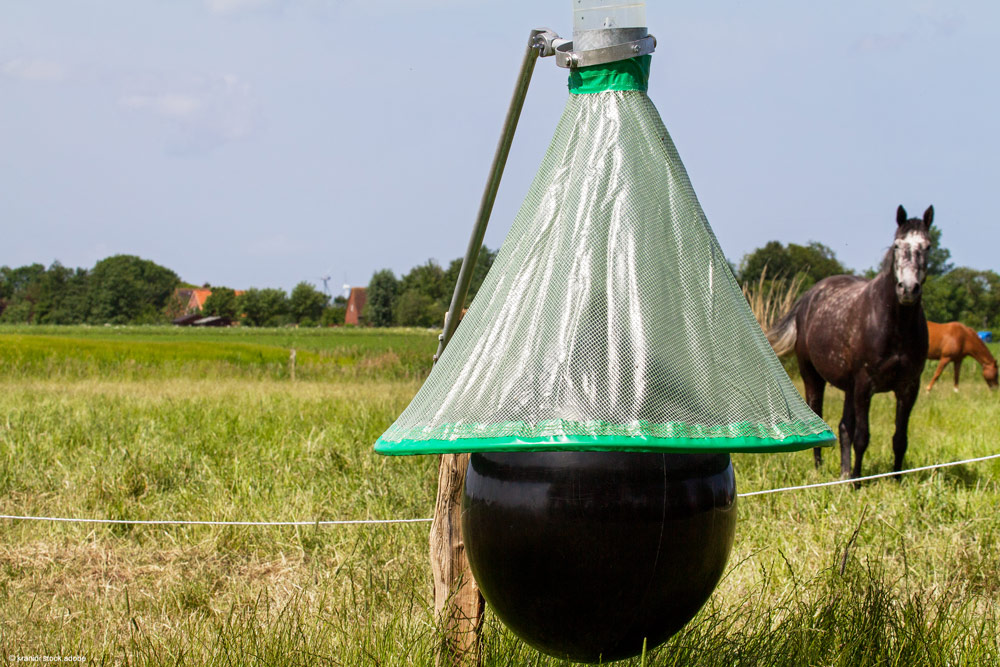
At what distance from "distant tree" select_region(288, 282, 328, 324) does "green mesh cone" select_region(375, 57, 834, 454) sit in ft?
376

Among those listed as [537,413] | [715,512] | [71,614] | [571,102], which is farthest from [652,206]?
[71,614]

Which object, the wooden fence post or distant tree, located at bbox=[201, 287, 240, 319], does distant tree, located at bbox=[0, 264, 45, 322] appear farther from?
the wooden fence post

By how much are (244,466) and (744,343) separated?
5212 mm

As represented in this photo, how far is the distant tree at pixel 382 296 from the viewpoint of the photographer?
105 meters

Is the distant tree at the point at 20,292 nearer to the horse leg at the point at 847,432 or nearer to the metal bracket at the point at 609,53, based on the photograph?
the horse leg at the point at 847,432

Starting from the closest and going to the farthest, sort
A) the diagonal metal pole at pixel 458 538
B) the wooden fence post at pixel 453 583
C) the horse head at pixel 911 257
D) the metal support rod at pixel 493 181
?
the metal support rod at pixel 493 181, the diagonal metal pole at pixel 458 538, the wooden fence post at pixel 453 583, the horse head at pixel 911 257

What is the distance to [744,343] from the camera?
182 centimetres

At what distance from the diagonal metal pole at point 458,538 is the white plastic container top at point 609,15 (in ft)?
1.38

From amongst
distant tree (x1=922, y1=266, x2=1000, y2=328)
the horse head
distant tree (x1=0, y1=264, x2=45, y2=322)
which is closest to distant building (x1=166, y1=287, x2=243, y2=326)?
distant tree (x1=0, y1=264, x2=45, y2=322)

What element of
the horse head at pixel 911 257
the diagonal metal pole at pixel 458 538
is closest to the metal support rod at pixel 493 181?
the diagonal metal pole at pixel 458 538

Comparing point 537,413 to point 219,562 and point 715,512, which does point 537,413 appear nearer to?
point 715,512

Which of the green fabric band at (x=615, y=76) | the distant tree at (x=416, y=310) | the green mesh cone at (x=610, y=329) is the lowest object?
the green mesh cone at (x=610, y=329)

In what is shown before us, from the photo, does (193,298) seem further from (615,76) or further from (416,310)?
(615,76)

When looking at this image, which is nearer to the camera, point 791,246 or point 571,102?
point 571,102
